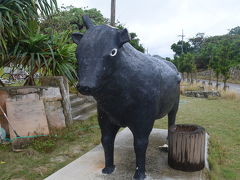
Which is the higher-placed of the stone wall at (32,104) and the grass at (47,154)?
the stone wall at (32,104)

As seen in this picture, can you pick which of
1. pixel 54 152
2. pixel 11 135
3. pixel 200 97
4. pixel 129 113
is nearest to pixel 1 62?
pixel 11 135

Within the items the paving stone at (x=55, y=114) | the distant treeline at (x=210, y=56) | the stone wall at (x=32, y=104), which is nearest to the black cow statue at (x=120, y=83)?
the stone wall at (x=32, y=104)

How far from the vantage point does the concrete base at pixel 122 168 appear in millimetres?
2723

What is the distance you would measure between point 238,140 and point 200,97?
7949 millimetres

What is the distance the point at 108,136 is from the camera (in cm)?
272

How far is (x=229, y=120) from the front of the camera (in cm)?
672

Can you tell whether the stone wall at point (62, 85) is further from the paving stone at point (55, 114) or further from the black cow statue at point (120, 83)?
the black cow statue at point (120, 83)

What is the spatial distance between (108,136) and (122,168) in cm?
48

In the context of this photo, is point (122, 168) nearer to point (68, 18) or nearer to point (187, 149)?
point (187, 149)

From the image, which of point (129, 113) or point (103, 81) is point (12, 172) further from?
point (103, 81)

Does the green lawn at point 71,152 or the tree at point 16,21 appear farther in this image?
the tree at point 16,21

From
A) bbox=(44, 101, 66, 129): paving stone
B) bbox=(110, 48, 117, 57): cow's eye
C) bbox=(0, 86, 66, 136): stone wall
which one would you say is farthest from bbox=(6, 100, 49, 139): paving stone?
bbox=(110, 48, 117, 57): cow's eye

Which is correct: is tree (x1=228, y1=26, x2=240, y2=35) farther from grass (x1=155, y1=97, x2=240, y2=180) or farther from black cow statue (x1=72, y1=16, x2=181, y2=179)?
black cow statue (x1=72, y1=16, x2=181, y2=179)

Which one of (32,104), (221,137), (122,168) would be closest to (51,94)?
(32,104)
